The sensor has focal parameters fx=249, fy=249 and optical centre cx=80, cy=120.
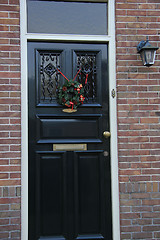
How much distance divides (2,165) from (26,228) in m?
0.76

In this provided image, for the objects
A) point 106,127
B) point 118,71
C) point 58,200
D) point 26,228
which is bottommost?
point 26,228

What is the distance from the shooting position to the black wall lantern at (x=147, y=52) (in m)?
2.79

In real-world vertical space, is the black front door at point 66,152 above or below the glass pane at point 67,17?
below

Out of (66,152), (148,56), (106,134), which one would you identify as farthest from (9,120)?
(148,56)

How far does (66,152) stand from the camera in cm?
296

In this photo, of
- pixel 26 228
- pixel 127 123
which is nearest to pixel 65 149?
pixel 127 123

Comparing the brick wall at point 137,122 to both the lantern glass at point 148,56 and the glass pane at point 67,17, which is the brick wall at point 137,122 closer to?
the lantern glass at point 148,56

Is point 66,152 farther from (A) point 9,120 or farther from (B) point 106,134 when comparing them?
(A) point 9,120

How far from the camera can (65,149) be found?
9.69 feet

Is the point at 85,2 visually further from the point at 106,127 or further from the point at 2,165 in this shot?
the point at 2,165

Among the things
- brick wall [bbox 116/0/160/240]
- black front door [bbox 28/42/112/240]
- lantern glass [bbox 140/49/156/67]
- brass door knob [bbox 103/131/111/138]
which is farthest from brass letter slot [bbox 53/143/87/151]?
lantern glass [bbox 140/49/156/67]

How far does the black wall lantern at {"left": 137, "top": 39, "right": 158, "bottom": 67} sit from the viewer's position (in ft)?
9.16

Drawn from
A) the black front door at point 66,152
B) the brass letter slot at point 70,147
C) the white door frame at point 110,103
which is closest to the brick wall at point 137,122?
the white door frame at point 110,103

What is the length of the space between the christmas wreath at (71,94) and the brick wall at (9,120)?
19.7 inches
